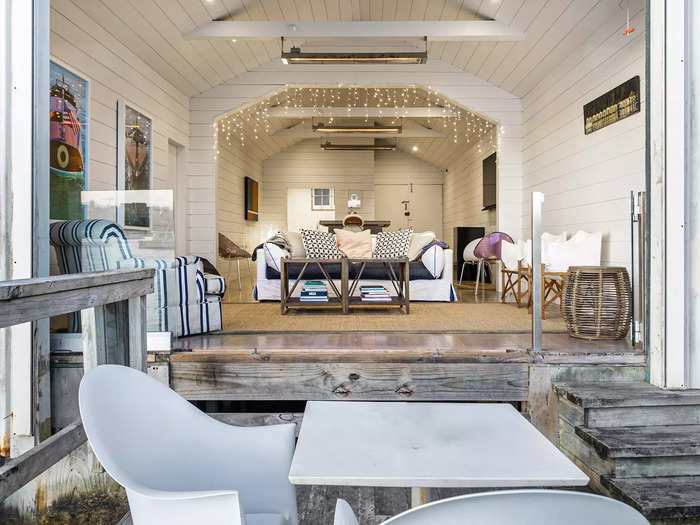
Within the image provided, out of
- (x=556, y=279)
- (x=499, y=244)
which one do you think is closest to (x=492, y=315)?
(x=556, y=279)

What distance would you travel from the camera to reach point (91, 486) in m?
2.50

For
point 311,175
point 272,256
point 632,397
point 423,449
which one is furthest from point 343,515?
point 311,175

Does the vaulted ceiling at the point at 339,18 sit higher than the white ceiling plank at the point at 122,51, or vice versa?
the vaulted ceiling at the point at 339,18

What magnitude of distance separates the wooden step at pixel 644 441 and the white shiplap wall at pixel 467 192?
486 cm

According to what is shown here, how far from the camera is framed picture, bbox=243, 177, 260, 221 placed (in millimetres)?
9539

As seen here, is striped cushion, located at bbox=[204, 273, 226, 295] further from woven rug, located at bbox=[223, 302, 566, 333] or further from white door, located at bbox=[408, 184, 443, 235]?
white door, located at bbox=[408, 184, 443, 235]

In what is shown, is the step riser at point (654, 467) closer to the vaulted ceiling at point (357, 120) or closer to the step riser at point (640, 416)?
the step riser at point (640, 416)

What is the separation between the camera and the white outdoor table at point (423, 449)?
3.35 feet

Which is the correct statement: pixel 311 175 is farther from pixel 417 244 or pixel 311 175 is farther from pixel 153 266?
pixel 153 266

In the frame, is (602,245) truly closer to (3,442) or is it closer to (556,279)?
(556,279)

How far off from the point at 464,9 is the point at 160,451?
19.0ft

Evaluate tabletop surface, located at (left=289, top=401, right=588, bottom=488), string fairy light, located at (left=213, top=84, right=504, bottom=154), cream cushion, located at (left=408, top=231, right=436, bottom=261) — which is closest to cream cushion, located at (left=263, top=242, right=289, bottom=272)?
cream cushion, located at (left=408, top=231, right=436, bottom=261)

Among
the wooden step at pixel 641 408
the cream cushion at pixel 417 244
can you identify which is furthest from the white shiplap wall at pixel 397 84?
the wooden step at pixel 641 408

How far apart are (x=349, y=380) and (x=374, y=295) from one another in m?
1.83
